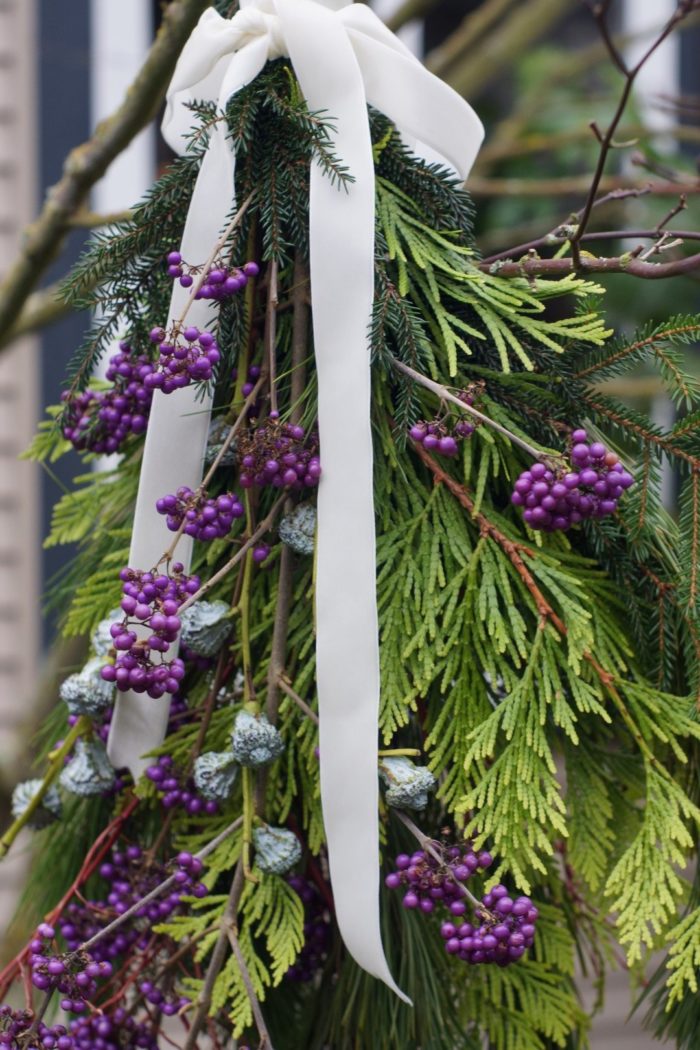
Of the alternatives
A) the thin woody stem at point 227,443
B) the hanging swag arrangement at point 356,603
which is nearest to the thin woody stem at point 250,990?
the hanging swag arrangement at point 356,603

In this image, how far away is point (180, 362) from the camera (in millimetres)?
580

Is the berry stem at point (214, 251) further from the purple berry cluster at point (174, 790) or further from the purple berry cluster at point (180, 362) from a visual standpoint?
the purple berry cluster at point (174, 790)

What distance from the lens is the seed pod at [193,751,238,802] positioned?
0.62m

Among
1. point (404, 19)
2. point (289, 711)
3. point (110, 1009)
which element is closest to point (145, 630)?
point (289, 711)

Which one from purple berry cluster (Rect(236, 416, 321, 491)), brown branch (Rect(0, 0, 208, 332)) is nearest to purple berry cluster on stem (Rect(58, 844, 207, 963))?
purple berry cluster (Rect(236, 416, 321, 491))

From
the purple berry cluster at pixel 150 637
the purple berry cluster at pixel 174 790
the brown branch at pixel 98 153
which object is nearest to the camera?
the purple berry cluster at pixel 150 637

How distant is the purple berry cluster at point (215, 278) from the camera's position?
1.95 feet

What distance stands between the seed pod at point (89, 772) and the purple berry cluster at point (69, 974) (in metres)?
0.09

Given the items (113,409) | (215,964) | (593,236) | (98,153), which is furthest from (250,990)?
(98,153)

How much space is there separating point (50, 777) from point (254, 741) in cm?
18

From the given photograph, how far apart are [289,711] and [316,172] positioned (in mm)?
297

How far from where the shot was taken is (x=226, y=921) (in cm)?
61

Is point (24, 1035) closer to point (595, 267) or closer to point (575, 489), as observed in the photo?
point (575, 489)

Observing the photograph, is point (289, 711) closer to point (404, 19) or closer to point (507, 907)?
point (507, 907)
